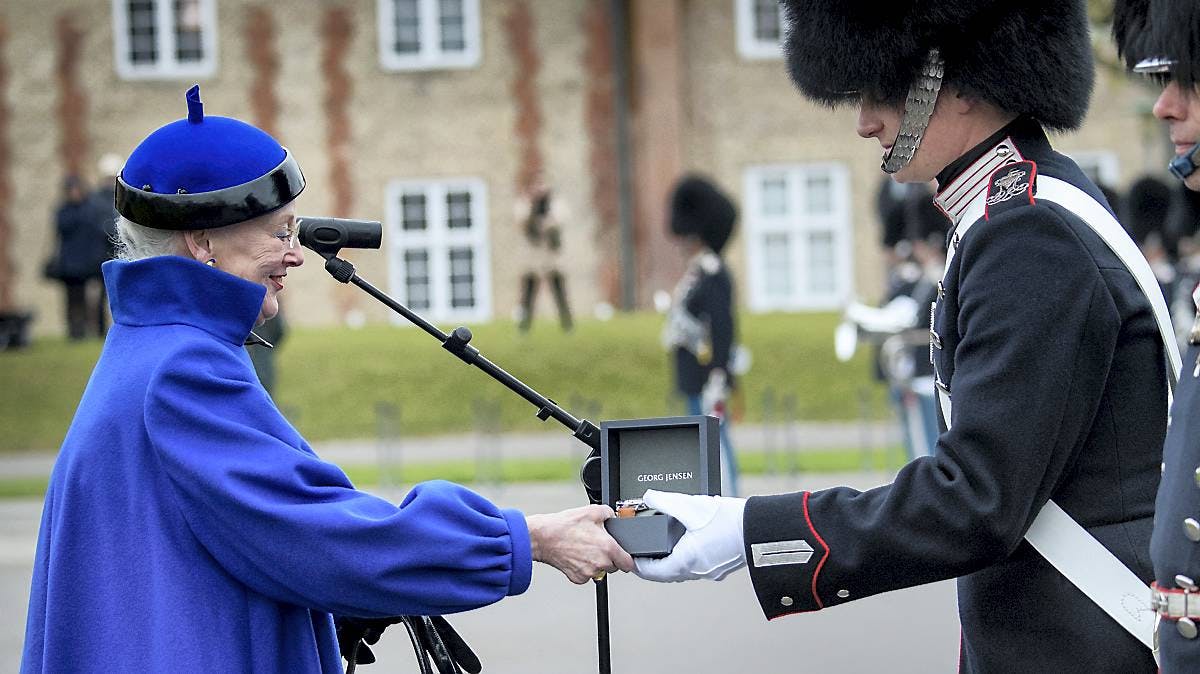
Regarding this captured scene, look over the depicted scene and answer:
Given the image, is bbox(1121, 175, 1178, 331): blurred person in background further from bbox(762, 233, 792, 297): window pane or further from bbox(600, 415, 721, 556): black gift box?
bbox(600, 415, 721, 556): black gift box

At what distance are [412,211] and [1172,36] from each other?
26417 millimetres

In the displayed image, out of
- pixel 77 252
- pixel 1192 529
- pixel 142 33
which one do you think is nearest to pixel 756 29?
pixel 142 33

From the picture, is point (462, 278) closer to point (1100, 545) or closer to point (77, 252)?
point (77, 252)

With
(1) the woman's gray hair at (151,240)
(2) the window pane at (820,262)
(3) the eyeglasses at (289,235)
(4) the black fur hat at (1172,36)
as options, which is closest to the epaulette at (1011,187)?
(4) the black fur hat at (1172,36)

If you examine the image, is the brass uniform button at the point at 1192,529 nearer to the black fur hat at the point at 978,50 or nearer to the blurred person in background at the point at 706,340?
the black fur hat at the point at 978,50

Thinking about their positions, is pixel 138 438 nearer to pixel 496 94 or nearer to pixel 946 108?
pixel 946 108

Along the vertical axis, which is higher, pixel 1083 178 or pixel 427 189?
pixel 1083 178

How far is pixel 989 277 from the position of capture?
3061 millimetres

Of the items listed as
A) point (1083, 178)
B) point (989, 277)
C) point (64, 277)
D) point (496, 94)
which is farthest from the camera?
point (496, 94)

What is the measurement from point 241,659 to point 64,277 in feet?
72.1

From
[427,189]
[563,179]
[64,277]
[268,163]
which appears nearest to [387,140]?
[427,189]

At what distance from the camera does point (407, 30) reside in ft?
93.1

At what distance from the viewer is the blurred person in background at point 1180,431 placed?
2.65 m

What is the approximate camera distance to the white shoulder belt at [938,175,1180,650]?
3.05 meters
